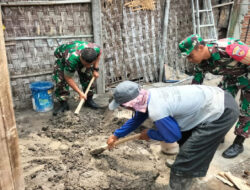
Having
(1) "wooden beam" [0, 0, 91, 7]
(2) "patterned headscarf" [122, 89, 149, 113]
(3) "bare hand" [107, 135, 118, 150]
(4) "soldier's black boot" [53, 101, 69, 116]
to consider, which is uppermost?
(1) "wooden beam" [0, 0, 91, 7]

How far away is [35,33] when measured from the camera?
4.21 metres

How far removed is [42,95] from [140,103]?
2830 mm

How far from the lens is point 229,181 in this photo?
109 inches

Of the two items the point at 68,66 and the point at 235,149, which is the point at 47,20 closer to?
the point at 68,66

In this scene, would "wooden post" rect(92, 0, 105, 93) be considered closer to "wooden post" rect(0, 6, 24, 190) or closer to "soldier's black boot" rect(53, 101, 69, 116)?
"soldier's black boot" rect(53, 101, 69, 116)

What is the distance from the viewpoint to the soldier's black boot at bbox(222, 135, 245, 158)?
10.6 feet

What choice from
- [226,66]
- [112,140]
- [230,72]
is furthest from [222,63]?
[112,140]

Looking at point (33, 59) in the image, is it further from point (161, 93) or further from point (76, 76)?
point (161, 93)

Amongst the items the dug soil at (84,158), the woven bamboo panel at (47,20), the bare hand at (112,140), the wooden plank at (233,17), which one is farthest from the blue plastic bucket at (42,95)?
the wooden plank at (233,17)

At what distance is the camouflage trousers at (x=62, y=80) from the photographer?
13.5ft

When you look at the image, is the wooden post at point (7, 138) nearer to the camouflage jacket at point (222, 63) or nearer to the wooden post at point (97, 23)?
the camouflage jacket at point (222, 63)

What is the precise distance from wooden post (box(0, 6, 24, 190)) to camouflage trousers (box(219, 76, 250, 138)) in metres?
2.75

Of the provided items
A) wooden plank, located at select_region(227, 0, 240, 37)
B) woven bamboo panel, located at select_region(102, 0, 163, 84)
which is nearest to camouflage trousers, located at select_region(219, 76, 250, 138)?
woven bamboo panel, located at select_region(102, 0, 163, 84)

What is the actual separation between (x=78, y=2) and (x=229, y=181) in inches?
151
